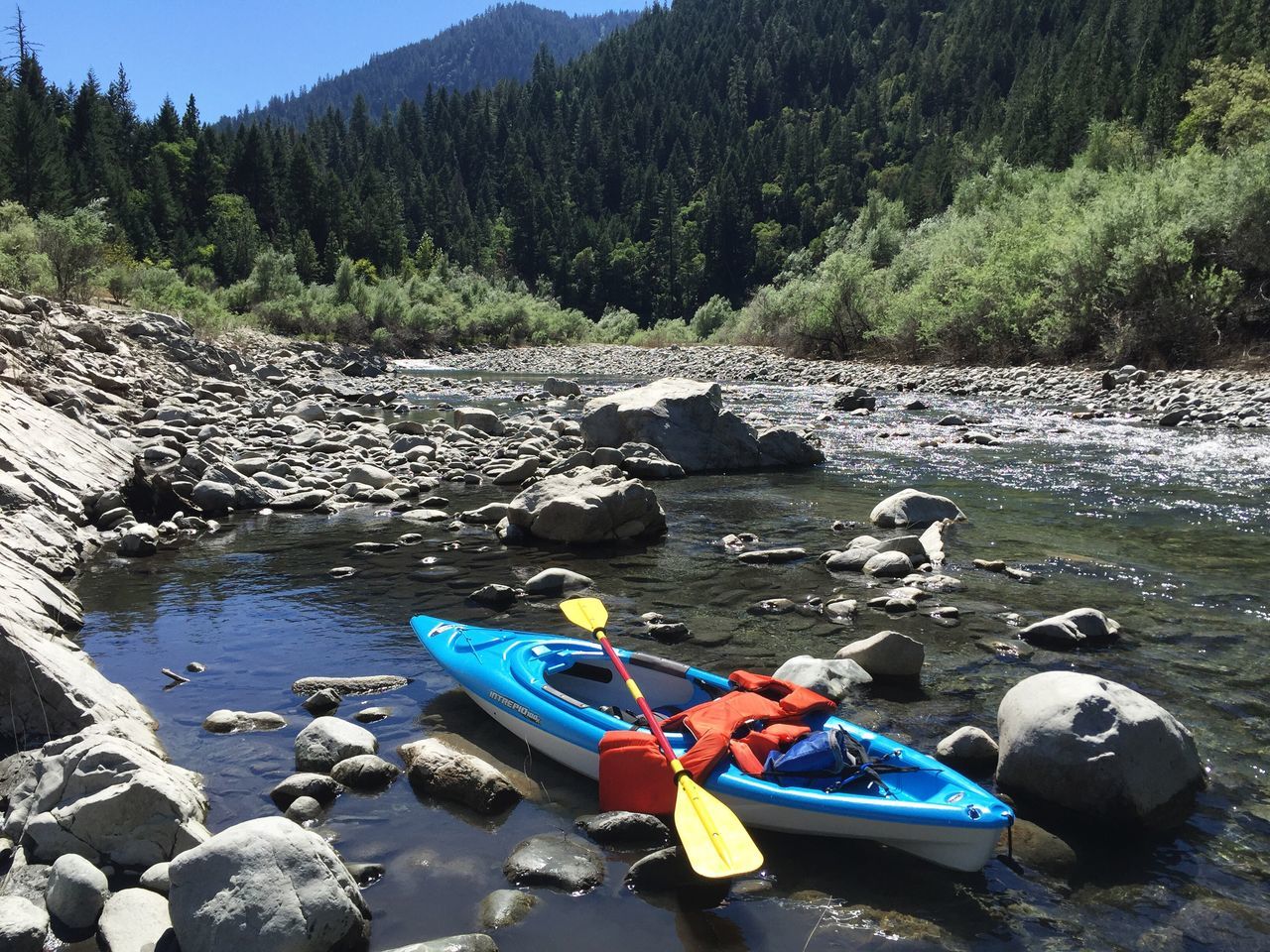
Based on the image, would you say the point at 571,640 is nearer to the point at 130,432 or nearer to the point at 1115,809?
the point at 1115,809

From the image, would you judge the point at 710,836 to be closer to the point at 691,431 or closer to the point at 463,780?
the point at 463,780

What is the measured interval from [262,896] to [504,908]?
0.98m

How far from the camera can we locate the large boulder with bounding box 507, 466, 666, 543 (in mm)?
9852

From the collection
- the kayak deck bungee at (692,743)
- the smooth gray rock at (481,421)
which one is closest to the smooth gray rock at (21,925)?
the kayak deck bungee at (692,743)

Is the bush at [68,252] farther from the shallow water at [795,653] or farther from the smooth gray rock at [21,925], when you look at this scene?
the smooth gray rock at [21,925]

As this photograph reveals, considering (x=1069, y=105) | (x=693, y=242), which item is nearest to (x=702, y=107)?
(x=693, y=242)

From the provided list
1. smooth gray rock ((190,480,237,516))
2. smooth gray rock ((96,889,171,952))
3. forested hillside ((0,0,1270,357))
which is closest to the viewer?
smooth gray rock ((96,889,171,952))

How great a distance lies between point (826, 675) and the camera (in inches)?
220

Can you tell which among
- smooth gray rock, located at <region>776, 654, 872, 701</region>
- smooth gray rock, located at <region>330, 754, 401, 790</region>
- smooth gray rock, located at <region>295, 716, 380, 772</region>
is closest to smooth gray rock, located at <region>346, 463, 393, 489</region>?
smooth gray rock, located at <region>295, 716, 380, 772</region>

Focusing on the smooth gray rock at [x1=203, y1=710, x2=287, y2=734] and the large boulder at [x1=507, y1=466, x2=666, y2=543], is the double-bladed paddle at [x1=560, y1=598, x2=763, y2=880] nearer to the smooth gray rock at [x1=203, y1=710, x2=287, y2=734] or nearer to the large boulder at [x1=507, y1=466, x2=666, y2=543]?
the smooth gray rock at [x1=203, y1=710, x2=287, y2=734]

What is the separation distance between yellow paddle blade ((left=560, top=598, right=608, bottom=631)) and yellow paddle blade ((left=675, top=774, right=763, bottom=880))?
6.78 ft

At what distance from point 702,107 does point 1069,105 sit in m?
89.0

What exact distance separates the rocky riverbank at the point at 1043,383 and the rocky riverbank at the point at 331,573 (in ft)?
28.8

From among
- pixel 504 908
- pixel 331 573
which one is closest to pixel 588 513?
pixel 331 573
